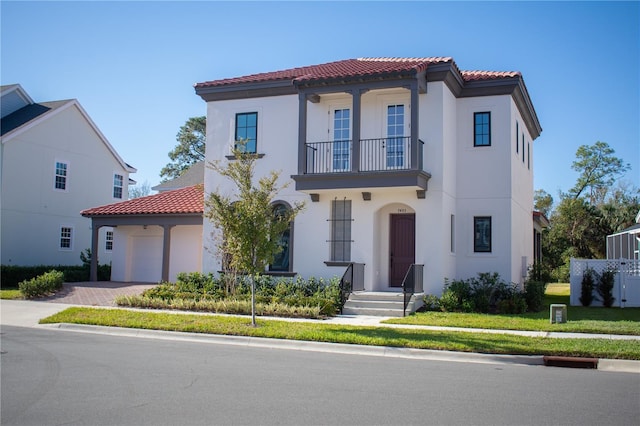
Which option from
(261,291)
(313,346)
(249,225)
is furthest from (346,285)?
(313,346)

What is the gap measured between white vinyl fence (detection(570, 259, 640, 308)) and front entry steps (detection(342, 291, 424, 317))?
598 cm

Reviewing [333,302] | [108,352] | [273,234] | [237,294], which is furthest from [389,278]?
[108,352]

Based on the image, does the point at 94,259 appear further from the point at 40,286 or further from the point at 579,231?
the point at 579,231

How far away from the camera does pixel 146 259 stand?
2603 cm

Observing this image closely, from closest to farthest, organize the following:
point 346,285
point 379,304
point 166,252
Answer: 1. point 379,304
2. point 346,285
3. point 166,252

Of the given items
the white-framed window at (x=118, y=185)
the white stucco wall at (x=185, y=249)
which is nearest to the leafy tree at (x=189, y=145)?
the white-framed window at (x=118, y=185)

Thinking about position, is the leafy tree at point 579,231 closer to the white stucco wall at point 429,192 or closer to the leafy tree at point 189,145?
the white stucco wall at point 429,192

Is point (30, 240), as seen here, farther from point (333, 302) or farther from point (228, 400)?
point (228, 400)

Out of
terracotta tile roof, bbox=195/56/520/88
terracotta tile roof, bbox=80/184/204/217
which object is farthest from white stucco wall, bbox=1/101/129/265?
terracotta tile roof, bbox=195/56/520/88

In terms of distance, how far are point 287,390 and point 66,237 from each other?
27019 millimetres

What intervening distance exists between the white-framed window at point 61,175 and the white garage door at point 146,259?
25.6 ft

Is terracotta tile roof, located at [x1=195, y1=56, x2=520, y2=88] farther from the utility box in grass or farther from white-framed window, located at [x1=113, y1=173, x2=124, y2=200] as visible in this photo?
white-framed window, located at [x1=113, y1=173, x2=124, y2=200]

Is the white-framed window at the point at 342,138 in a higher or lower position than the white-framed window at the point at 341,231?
higher

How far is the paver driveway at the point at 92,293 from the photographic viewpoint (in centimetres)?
1992
